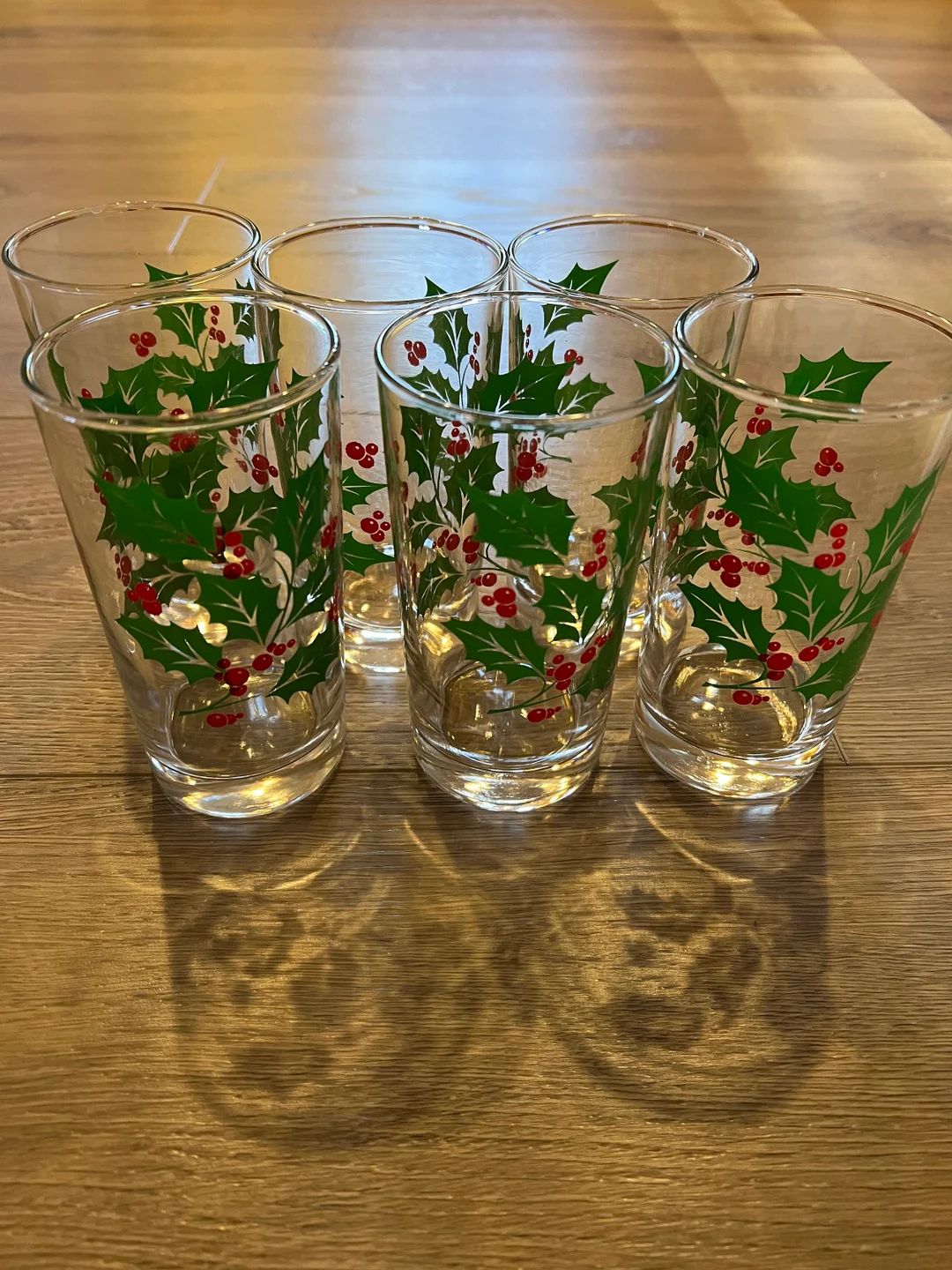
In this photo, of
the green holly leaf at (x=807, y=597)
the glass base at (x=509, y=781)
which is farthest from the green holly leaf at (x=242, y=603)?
the green holly leaf at (x=807, y=597)

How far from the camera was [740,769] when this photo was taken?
0.48 m

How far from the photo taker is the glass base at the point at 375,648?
0.57m

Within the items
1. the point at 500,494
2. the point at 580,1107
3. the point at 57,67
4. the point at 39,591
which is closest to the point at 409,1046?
the point at 580,1107

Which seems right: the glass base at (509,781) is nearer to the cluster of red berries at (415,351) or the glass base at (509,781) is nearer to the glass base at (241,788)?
the glass base at (241,788)

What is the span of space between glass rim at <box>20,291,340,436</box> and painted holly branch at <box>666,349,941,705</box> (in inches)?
5.7

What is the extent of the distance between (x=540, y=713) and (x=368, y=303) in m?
0.20

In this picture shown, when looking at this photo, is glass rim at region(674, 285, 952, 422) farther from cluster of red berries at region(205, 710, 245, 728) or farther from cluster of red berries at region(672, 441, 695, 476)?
cluster of red berries at region(205, 710, 245, 728)

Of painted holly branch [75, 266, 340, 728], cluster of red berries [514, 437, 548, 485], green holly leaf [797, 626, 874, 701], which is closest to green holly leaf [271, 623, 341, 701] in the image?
painted holly branch [75, 266, 340, 728]

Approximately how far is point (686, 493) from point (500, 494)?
0.09 m

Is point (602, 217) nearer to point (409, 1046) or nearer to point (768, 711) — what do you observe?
point (768, 711)

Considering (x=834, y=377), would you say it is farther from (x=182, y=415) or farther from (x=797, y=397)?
(x=182, y=415)

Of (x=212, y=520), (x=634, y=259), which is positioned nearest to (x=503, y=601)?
(x=212, y=520)

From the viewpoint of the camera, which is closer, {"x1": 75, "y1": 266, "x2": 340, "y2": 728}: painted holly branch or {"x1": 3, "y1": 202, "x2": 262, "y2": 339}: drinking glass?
{"x1": 75, "y1": 266, "x2": 340, "y2": 728}: painted holly branch

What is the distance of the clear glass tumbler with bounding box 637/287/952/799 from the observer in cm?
41
